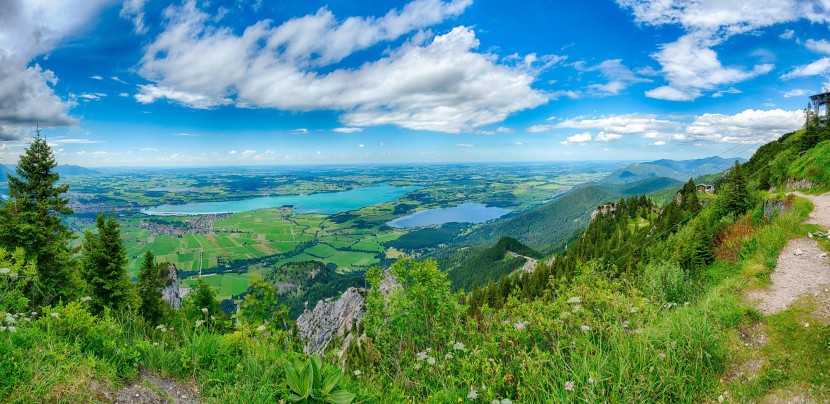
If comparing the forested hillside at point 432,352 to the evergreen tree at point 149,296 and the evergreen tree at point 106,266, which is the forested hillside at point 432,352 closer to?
the evergreen tree at point 106,266

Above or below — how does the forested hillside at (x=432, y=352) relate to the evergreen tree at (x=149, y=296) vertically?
above

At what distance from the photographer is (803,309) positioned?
6895mm

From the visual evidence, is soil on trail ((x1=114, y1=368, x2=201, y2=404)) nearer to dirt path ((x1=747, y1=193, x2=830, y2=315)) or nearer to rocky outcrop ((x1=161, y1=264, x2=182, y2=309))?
dirt path ((x1=747, y1=193, x2=830, y2=315))

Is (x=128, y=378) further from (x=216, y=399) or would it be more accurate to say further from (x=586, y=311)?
(x=586, y=311)

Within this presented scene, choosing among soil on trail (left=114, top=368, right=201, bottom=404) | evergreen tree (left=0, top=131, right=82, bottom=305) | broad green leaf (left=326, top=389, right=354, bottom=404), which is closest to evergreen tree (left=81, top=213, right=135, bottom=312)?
evergreen tree (left=0, top=131, right=82, bottom=305)

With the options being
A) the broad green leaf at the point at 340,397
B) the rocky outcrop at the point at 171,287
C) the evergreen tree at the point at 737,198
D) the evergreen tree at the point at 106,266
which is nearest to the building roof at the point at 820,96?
the evergreen tree at the point at 737,198

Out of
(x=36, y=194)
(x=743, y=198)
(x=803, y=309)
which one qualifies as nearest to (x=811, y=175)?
(x=743, y=198)

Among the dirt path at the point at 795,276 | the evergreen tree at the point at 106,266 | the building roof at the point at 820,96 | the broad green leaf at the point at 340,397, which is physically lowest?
the evergreen tree at the point at 106,266

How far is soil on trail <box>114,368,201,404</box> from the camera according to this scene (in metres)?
4.25

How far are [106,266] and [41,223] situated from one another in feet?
13.6

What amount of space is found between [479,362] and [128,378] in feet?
15.6

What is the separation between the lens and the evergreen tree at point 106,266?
2212 cm

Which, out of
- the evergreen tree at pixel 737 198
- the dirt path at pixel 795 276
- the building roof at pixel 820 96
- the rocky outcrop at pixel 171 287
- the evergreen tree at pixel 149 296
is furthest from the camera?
the building roof at pixel 820 96

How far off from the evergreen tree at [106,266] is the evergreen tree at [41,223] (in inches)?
34.6
